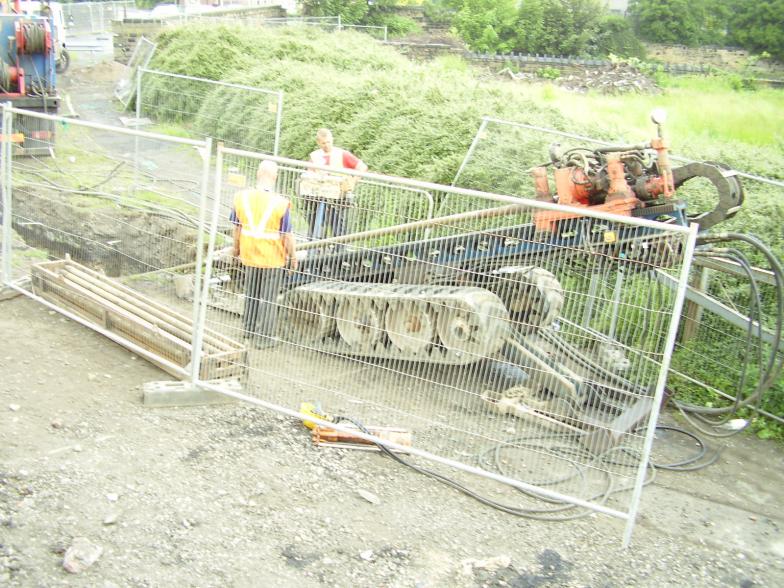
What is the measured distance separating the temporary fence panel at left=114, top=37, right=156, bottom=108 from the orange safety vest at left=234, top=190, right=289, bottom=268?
15085mm

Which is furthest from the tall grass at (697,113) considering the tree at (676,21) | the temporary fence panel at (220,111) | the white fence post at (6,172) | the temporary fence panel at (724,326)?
the tree at (676,21)

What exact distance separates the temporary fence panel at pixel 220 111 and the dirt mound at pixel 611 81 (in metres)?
13.8

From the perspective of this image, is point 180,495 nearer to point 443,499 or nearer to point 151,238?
point 443,499

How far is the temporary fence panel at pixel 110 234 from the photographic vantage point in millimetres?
7004

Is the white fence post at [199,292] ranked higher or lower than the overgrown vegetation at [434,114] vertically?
lower

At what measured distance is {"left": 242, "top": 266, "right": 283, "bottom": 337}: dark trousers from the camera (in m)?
6.28

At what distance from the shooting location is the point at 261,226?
6.37 metres

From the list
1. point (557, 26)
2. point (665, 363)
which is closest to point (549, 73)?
point (557, 26)

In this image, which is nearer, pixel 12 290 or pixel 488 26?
pixel 12 290

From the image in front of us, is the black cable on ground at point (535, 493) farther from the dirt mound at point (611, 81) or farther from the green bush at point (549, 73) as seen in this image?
the green bush at point (549, 73)

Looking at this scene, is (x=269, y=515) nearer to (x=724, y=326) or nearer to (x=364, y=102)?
(x=724, y=326)

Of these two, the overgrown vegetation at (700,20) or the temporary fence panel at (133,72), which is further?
the overgrown vegetation at (700,20)

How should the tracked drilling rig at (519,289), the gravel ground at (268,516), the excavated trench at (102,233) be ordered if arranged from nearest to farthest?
the gravel ground at (268,516) → the tracked drilling rig at (519,289) → the excavated trench at (102,233)

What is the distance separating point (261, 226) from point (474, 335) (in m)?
1.81
